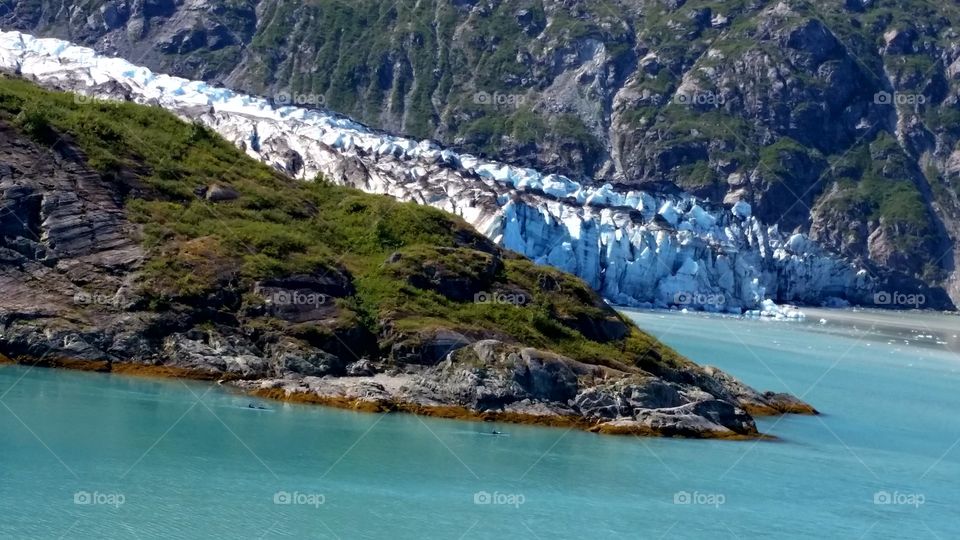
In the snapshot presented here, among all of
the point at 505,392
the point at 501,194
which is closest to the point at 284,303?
the point at 505,392

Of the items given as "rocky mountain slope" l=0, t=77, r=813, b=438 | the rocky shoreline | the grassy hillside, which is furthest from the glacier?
the rocky shoreline

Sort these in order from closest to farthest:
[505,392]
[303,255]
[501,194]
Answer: [505,392]
[303,255]
[501,194]

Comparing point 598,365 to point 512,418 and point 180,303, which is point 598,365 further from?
point 180,303

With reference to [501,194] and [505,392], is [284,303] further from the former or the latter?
[501,194]

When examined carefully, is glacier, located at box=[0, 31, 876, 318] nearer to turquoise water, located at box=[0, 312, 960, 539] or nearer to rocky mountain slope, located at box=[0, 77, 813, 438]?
rocky mountain slope, located at box=[0, 77, 813, 438]

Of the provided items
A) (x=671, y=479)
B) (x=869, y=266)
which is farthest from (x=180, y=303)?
(x=869, y=266)

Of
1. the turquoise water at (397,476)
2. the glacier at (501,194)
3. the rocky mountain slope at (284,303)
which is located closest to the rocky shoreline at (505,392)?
the rocky mountain slope at (284,303)
